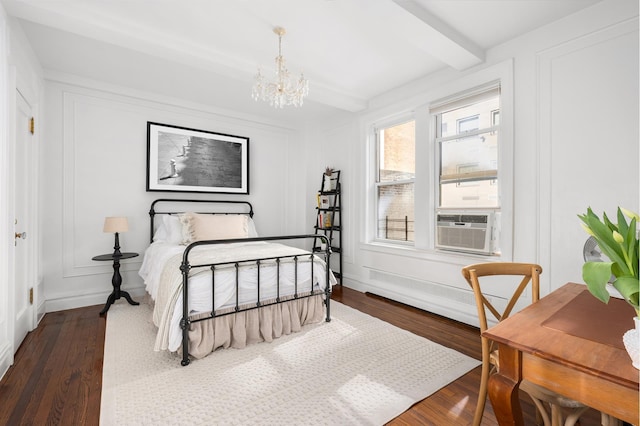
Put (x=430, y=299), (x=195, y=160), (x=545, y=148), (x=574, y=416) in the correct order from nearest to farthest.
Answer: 1. (x=574, y=416)
2. (x=545, y=148)
3. (x=430, y=299)
4. (x=195, y=160)

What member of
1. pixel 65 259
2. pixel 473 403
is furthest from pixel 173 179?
pixel 473 403

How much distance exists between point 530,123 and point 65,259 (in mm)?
Answer: 4903

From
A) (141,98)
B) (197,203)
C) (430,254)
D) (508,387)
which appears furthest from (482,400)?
(141,98)

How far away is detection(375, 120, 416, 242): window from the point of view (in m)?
3.78

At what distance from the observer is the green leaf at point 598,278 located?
769mm

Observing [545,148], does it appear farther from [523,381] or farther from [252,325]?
[252,325]

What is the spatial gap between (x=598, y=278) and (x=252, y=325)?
90.8 inches

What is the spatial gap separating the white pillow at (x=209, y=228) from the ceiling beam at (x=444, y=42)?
2827 millimetres

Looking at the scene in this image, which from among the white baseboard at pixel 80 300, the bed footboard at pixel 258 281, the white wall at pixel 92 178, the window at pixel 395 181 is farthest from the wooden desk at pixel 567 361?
the white wall at pixel 92 178

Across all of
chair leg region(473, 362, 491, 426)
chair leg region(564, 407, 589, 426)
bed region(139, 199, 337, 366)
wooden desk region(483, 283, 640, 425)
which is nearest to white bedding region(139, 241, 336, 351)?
bed region(139, 199, 337, 366)

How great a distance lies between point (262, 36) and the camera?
8.70ft

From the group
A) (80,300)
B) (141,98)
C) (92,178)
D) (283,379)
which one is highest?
(141,98)

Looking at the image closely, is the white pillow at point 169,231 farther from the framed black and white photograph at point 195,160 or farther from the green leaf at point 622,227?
the green leaf at point 622,227

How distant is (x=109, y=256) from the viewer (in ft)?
10.8
